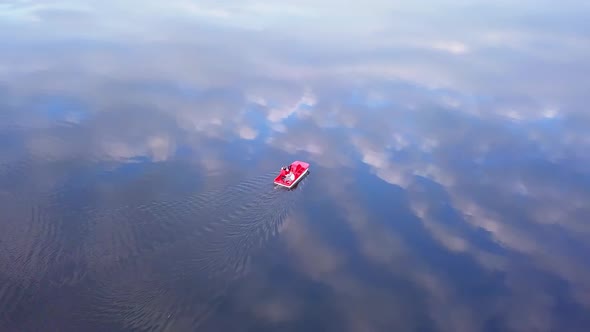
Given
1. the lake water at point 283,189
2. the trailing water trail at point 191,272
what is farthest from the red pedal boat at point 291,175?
the trailing water trail at point 191,272

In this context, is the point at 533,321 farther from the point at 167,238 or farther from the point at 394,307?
the point at 167,238

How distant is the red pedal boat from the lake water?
980 mm

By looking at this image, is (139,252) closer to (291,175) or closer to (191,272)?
(191,272)

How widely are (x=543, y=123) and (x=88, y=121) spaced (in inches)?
1796

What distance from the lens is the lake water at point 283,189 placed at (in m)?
24.1

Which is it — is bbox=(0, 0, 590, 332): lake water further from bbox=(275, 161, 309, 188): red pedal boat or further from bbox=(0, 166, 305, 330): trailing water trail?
bbox=(275, 161, 309, 188): red pedal boat

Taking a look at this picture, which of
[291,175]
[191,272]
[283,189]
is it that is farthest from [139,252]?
[291,175]

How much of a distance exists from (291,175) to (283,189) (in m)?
1.37

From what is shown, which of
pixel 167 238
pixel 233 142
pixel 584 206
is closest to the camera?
pixel 167 238

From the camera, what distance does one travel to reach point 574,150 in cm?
3938

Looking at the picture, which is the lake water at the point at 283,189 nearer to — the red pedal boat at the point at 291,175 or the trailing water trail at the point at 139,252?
the trailing water trail at the point at 139,252

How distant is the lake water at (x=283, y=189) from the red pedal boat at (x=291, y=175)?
0.98 metres

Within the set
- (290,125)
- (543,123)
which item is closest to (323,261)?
(290,125)

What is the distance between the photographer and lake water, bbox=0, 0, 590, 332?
24094 mm
